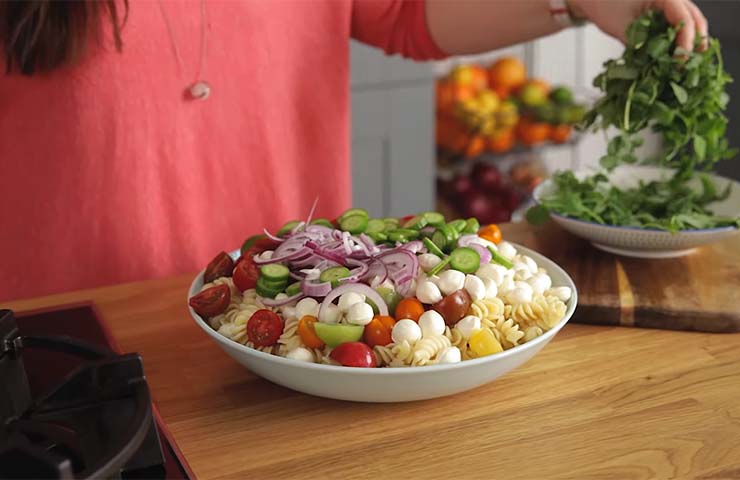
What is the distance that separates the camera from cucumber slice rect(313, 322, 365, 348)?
944 millimetres

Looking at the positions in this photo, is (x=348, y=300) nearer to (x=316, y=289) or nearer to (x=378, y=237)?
(x=316, y=289)

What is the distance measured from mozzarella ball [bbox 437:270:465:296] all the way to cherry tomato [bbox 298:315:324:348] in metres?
0.15

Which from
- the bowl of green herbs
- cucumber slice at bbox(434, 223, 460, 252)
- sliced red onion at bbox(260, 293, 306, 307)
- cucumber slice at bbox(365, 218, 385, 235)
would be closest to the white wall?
the bowl of green herbs

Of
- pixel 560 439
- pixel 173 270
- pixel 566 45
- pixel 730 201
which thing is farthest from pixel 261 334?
pixel 566 45

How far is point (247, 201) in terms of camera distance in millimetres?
1659

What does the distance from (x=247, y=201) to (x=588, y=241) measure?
2.02 feet

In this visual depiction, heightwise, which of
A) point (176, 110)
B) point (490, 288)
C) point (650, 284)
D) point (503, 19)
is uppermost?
point (503, 19)

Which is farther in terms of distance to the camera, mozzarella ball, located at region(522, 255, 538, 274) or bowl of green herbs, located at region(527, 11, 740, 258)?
bowl of green herbs, located at region(527, 11, 740, 258)

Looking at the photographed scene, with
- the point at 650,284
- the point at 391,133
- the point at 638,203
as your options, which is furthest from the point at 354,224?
the point at 391,133

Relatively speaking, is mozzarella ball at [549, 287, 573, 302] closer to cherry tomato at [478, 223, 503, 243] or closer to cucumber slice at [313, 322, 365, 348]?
cherry tomato at [478, 223, 503, 243]

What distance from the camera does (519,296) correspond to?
3.34 feet

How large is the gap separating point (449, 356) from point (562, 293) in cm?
22

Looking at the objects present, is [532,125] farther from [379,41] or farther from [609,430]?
[609,430]

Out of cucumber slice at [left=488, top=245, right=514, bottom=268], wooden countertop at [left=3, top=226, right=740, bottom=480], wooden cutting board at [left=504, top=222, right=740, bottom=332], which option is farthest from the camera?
wooden cutting board at [left=504, top=222, right=740, bottom=332]
